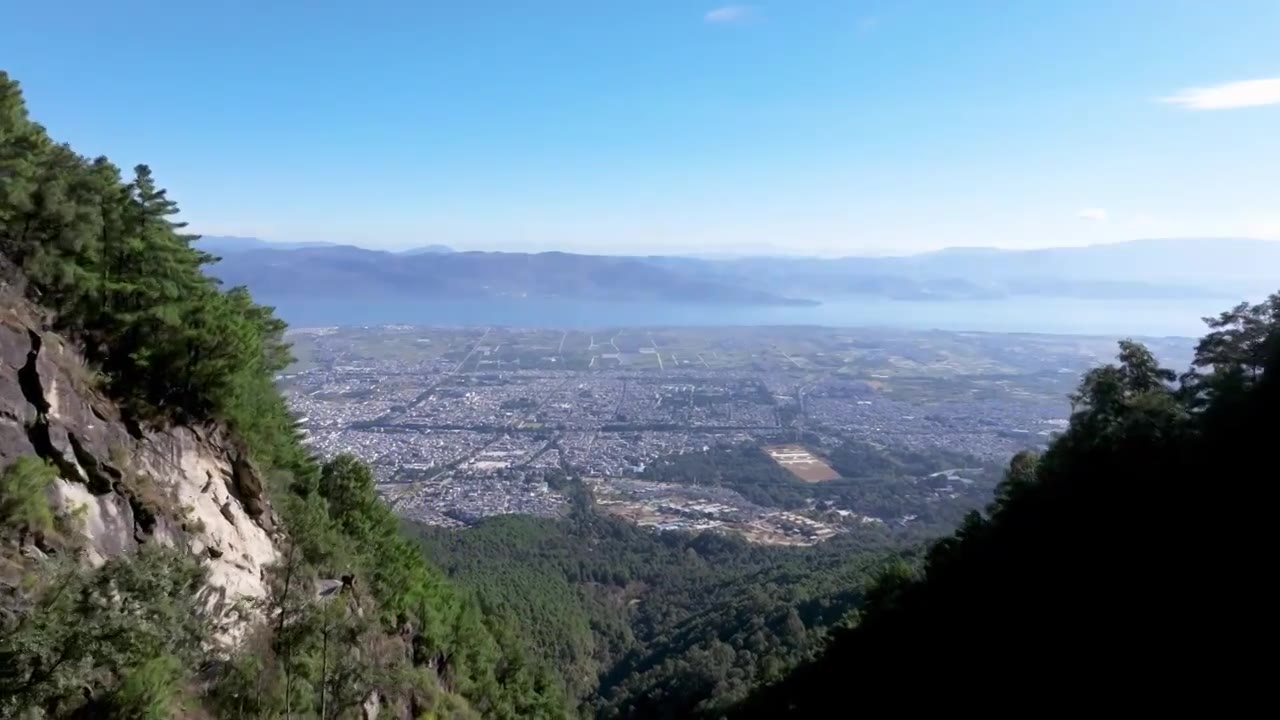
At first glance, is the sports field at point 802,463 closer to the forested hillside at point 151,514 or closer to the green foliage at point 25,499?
the forested hillside at point 151,514

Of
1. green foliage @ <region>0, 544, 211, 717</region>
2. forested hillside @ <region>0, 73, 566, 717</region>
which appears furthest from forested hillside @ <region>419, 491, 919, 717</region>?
green foliage @ <region>0, 544, 211, 717</region>

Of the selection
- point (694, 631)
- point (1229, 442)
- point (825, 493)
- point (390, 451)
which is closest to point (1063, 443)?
point (1229, 442)

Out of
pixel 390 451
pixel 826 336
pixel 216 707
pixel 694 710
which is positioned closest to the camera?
pixel 216 707

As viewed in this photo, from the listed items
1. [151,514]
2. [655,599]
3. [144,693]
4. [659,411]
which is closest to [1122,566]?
[144,693]

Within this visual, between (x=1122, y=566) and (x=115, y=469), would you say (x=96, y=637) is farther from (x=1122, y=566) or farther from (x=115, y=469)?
(x=1122, y=566)

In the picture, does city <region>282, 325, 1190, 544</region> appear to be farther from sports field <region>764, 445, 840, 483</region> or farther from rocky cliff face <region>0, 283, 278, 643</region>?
rocky cliff face <region>0, 283, 278, 643</region>

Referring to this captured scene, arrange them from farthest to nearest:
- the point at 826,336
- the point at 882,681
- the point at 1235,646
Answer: the point at 826,336, the point at 882,681, the point at 1235,646

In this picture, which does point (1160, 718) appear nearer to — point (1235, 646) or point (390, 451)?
point (1235, 646)
